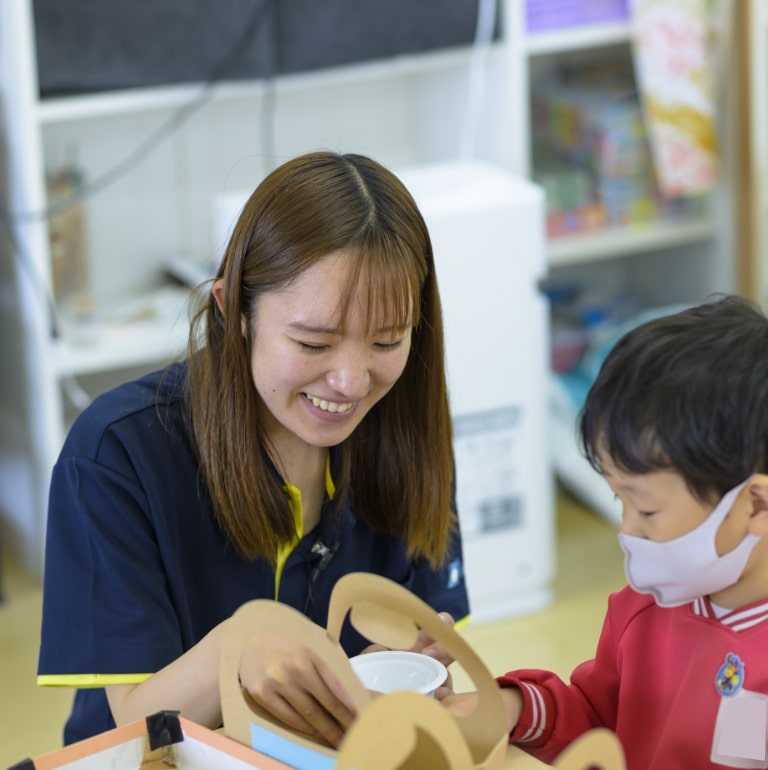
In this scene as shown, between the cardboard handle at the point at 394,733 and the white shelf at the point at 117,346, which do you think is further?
the white shelf at the point at 117,346

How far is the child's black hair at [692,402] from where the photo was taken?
867mm

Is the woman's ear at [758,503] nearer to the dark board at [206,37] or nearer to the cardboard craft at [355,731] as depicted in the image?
the cardboard craft at [355,731]

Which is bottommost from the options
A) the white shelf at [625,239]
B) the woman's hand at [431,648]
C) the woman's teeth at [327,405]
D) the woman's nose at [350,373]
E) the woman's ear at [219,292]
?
the woman's hand at [431,648]

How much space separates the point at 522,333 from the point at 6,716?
113 centimetres

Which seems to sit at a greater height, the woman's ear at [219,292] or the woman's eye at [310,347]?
the woman's ear at [219,292]

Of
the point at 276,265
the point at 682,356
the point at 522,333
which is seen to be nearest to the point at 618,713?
the point at 682,356

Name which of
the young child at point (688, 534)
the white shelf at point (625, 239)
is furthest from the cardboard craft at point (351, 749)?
the white shelf at point (625, 239)

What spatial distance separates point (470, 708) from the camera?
903 mm

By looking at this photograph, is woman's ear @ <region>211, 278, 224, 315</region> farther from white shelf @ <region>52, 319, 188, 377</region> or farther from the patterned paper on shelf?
the patterned paper on shelf

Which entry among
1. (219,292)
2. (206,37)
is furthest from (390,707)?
(206,37)

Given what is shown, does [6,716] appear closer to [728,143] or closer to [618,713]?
[618,713]

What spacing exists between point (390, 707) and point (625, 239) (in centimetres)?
219

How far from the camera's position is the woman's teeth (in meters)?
1.19

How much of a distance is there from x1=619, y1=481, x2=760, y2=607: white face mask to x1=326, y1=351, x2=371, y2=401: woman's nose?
0.31 m
